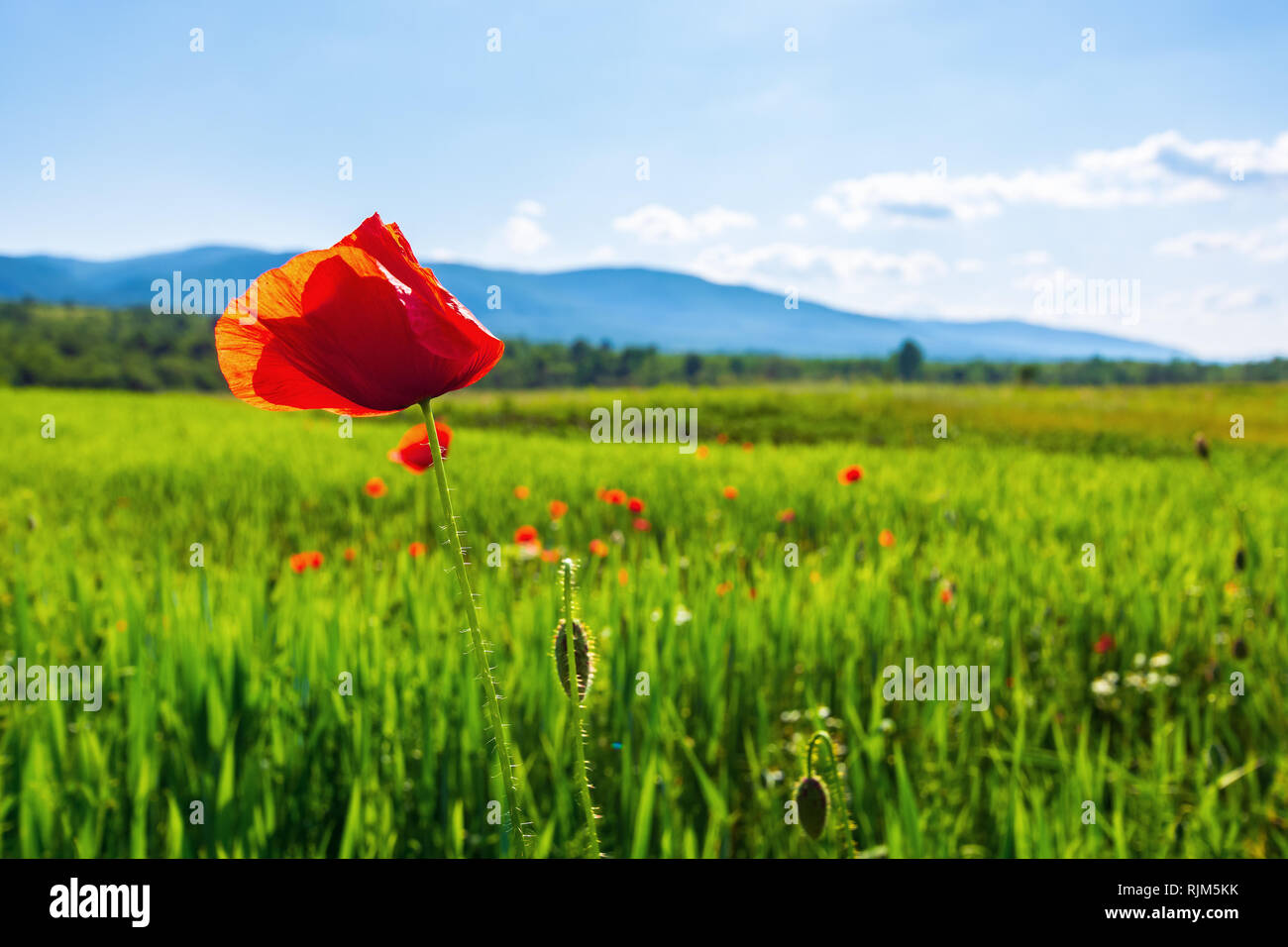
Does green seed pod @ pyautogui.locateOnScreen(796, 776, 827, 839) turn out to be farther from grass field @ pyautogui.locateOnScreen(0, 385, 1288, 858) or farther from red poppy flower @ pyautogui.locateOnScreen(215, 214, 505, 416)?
red poppy flower @ pyautogui.locateOnScreen(215, 214, 505, 416)

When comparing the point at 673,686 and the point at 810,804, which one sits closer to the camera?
the point at 810,804

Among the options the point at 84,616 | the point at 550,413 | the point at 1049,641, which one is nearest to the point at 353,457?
the point at 84,616

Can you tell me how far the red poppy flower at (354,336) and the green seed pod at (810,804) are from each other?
1.68 ft

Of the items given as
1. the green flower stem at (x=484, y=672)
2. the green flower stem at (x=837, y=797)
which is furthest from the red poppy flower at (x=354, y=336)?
the green flower stem at (x=837, y=797)

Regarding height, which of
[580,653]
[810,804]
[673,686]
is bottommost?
[673,686]

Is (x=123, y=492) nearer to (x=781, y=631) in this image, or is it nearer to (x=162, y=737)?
(x=162, y=737)

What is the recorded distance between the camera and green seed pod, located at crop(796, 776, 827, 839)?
743mm

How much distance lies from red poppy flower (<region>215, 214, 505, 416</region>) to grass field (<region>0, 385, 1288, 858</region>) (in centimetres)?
47

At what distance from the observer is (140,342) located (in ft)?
271

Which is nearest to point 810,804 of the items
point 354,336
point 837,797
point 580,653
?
point 837,797

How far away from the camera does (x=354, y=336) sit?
51 cm

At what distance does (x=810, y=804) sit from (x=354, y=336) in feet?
1.92

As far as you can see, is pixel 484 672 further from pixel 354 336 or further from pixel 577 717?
pixel 354 336

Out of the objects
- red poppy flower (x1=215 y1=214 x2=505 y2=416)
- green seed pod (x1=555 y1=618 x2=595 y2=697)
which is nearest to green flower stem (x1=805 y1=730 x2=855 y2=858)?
green seed pod (x1=555 y1=618 x2=595 y2=697)
